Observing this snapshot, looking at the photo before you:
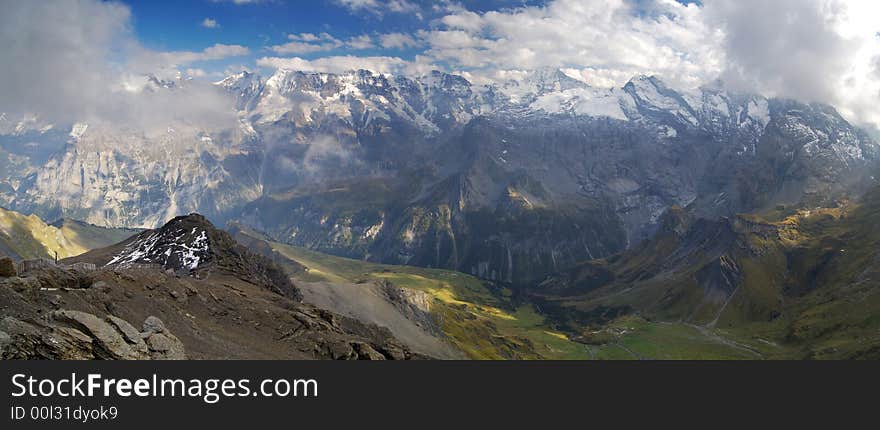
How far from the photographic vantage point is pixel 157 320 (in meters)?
62.0

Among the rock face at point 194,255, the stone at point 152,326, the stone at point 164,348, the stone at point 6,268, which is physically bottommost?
the stone at point 164,348

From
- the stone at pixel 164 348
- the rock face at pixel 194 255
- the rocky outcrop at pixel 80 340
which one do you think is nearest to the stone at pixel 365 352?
the stone at pixel 164 348

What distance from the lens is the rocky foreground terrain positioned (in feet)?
162

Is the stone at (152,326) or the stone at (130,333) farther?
the stone at (152,326)

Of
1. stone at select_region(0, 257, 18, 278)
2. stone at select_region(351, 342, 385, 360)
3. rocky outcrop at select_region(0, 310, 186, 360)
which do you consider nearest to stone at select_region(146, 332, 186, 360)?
rocky outcrop at select_region(0, 310, 186, 360)

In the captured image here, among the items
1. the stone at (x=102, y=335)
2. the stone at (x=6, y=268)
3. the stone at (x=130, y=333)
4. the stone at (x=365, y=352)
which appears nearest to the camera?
the stone at (x=102, y=335)

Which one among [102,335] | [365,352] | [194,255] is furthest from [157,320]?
[194,255]

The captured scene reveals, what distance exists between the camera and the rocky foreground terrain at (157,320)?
162ft

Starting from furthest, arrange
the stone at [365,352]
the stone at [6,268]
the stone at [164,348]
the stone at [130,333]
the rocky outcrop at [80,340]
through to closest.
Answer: the stone at [365,352] → the stone at [6,268] → the stone at [164,348] → the stone at [130,333] → the rocky outcrop at [80,340]

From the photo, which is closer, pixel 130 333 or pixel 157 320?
pixel 130 333

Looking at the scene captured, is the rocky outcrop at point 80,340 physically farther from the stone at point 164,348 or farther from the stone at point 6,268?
the stone at point 6,268

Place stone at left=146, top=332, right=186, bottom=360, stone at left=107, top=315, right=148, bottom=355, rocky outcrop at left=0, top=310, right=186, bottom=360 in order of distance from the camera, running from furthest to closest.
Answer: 1. stone at left=146, top=332, right=186, bottom=360
2. stone at left=107, top=315, right=148, bottom=355
3. rocky outcrop at left=0, top=310, right=186, bottom=360

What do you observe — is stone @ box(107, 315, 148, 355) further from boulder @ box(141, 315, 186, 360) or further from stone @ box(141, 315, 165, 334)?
stone @ box(141, 315, 165, 334)

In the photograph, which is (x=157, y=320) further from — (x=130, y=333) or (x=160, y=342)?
(x=130, y=333)
